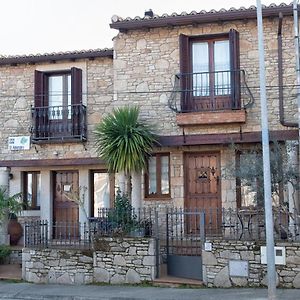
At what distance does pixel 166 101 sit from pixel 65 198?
5047 millimetres

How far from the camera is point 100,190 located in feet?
59.5

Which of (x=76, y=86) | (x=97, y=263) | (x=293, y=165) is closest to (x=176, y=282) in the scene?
(x=97, y=263)

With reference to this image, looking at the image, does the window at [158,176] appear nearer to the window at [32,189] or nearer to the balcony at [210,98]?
the balcony at [210,98]

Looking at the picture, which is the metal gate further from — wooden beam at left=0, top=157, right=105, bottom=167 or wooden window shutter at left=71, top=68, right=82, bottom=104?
wooden window shutter at left=71, top=68, right=82, bottom=104

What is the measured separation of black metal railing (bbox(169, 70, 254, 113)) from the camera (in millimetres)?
15195

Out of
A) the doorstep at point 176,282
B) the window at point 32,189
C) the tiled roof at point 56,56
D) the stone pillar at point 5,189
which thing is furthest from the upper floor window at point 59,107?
the doorstep at point 176,282

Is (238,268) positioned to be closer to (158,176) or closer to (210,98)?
(158,176)

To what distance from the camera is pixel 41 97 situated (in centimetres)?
1761

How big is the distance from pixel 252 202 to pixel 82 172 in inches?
228

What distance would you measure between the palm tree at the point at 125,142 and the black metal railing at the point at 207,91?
4.36 feet

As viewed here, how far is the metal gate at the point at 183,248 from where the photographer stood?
1281cm

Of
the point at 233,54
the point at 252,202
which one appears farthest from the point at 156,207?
the point at 233,54

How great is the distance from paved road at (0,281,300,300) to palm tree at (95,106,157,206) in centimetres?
332

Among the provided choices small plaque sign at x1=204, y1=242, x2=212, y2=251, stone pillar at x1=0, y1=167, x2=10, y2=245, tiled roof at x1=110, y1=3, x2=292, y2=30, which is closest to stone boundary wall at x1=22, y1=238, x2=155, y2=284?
small plaque sign at x1=204, y1=242, x2=212, y2=251
